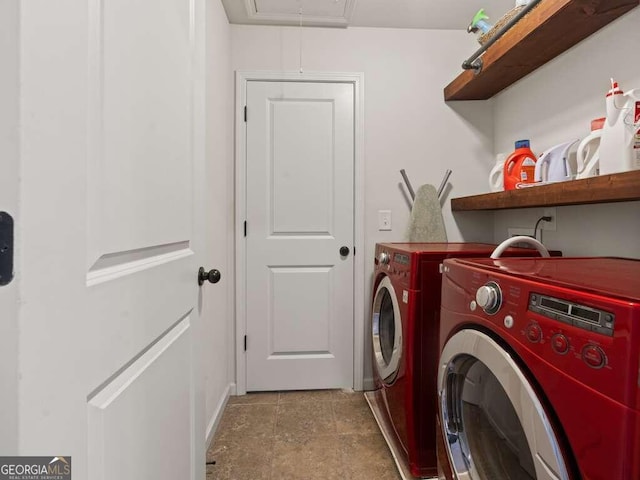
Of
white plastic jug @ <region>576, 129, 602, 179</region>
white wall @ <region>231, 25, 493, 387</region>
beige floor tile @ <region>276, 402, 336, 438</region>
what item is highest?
white wall @ <region>231, 25, 493, 387</region>

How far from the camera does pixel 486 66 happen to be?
1.71 m

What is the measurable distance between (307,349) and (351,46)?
77.2 inches

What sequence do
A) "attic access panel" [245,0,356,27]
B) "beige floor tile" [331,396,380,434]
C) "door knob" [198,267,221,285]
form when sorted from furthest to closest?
"attic access panel" [245,0,356,27] → "beige floor tile" [331,396,380,434] → "door knob" [198,267,221,285]

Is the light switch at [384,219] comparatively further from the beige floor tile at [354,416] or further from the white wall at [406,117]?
the beige floor tile at [354,416]

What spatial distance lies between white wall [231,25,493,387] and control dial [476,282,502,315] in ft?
4.37

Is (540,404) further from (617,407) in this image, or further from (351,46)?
(351,46)

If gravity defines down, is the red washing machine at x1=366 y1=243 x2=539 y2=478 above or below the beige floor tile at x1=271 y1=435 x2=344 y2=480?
above

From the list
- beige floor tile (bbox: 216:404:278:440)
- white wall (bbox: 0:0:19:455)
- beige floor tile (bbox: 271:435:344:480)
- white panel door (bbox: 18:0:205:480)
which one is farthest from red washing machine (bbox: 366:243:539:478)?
white wall (bbox: 0:0:19:455)

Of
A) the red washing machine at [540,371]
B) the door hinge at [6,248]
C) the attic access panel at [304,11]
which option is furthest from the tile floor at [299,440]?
the attic access panel at [304,11]

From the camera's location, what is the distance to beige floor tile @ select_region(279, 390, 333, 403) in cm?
204

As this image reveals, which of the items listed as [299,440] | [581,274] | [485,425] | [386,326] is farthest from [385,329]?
[581,274]

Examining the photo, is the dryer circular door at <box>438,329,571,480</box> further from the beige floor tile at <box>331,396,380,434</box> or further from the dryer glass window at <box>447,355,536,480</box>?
the beige floor tile at <box>331,396,380,434</box>

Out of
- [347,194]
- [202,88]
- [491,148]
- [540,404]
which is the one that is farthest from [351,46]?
[540,404]

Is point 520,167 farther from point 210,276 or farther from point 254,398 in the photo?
point 254,398
